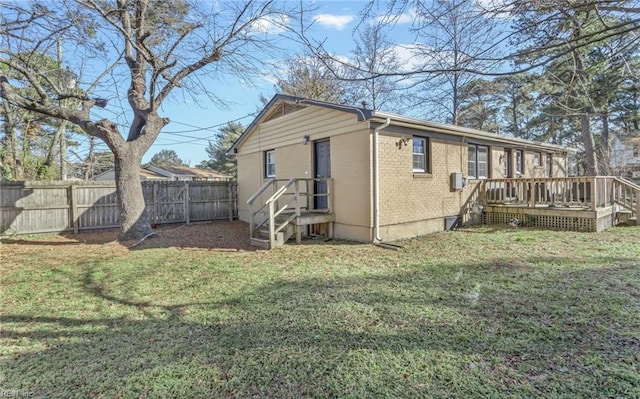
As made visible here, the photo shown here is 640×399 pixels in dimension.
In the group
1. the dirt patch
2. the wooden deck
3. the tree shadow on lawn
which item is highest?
the wooden deck

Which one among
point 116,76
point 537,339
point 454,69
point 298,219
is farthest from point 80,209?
point 537,339

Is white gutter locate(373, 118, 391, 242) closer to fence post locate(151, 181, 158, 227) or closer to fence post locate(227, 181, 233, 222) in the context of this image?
fence post locate(227, 181, 233, 222)

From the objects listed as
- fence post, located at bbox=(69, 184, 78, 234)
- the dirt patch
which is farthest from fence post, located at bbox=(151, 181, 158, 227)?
fence post, located at bbox=(69, 184, 78, 234)

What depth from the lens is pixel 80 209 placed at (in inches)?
430

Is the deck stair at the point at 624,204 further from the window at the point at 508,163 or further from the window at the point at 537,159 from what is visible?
the window at the point at 537,159

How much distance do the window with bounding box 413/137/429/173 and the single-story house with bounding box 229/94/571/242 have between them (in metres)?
0.03

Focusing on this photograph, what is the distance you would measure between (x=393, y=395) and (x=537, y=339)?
1.74 m

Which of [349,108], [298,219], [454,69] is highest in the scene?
[349,108]

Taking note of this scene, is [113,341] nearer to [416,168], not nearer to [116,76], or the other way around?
[416,168]

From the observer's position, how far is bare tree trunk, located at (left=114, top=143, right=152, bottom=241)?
30.5ft

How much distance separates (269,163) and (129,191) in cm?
492

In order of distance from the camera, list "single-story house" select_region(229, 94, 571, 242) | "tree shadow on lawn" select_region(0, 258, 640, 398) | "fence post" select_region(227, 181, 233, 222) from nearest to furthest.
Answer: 1. "tree shadow on lawn" select_region(0, 258, 640, 398)
2. "single-story house" select_region(229, 94, 571, 242)
3. "fence post" select_region(227, 181, 233, 222)

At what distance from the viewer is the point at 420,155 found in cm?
959

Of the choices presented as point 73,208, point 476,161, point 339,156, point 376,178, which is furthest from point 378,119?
point 73,208
